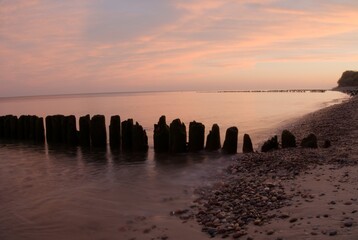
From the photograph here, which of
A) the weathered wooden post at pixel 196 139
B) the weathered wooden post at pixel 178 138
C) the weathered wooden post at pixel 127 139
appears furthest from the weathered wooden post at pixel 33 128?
the weathered wooden post at pixel 196 139

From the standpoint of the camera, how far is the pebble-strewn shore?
5.49 metres

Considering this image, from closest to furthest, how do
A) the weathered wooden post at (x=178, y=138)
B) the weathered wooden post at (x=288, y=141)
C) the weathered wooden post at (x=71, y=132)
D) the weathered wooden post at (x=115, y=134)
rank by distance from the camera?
1. the weathered wooden post at (x=288, y=141)
2. the weathered wooden post at (x=178, y=138)
3. the weathered wooden post at (x=115, y=134)
4. the weathered wooden post at (x=71, y=132)

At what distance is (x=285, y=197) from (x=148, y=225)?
268cm

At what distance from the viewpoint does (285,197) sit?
6895 mm

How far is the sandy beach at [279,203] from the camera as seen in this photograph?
5383 mm

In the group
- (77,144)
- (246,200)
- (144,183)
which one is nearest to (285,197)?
(246,200)

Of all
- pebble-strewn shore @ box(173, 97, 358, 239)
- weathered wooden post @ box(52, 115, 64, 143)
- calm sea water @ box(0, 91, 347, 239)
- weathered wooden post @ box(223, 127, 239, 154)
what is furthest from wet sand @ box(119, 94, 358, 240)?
weathered wooden post @ box(52, 115, 64, 143)

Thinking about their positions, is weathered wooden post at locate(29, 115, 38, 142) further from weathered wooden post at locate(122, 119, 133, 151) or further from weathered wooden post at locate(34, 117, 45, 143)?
weathered wooden post at locate(122, 119, 133, 151)

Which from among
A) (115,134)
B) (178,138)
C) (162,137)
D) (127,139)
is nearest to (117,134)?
(115,134)

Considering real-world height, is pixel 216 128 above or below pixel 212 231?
above

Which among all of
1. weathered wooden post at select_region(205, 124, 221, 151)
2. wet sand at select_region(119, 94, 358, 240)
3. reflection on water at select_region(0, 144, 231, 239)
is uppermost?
weathered wooden post at select_region(205, 124, 221, 151)

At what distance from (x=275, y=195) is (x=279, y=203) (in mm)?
466

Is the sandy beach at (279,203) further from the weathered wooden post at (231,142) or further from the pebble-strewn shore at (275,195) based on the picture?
the weathered wooden post at (231,142)

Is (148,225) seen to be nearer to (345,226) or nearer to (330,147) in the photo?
(345,226)
